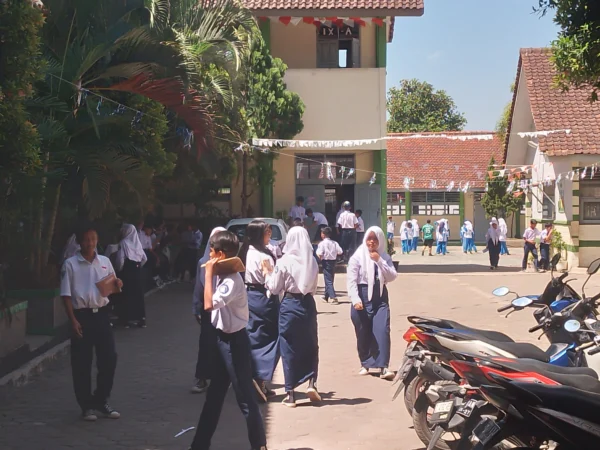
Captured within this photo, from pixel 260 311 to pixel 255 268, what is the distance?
440 mm

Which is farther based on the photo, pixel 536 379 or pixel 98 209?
pixel 98 209

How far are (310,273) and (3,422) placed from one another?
3.15 meters

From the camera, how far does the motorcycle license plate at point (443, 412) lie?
5.64m

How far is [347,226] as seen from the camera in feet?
77.8

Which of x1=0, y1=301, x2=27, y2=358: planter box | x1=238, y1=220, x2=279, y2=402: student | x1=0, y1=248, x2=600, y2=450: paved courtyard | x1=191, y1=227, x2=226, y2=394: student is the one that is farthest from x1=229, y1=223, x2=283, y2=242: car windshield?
x1=238, y1=220, x2=279, y2=402: student

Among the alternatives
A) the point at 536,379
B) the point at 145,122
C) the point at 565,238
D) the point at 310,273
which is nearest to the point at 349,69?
the point at 565,238

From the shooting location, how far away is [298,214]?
80.7 feet

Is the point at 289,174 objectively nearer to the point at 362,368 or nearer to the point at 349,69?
the point at 349,69

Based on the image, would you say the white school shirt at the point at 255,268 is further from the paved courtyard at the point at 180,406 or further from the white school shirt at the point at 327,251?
the white school shirt at the point at 327,251

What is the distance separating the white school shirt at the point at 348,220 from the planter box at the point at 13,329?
1428cm

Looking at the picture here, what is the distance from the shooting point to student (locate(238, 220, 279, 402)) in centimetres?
840

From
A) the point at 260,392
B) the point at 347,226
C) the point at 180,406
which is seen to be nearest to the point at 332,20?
the point at 347,226

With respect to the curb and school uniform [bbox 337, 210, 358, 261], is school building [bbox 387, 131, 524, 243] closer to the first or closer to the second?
school uniform [bbox 337, 210, 358, 261]

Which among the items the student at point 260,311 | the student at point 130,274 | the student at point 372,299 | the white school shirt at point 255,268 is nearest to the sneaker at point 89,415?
the student at point 260,311
